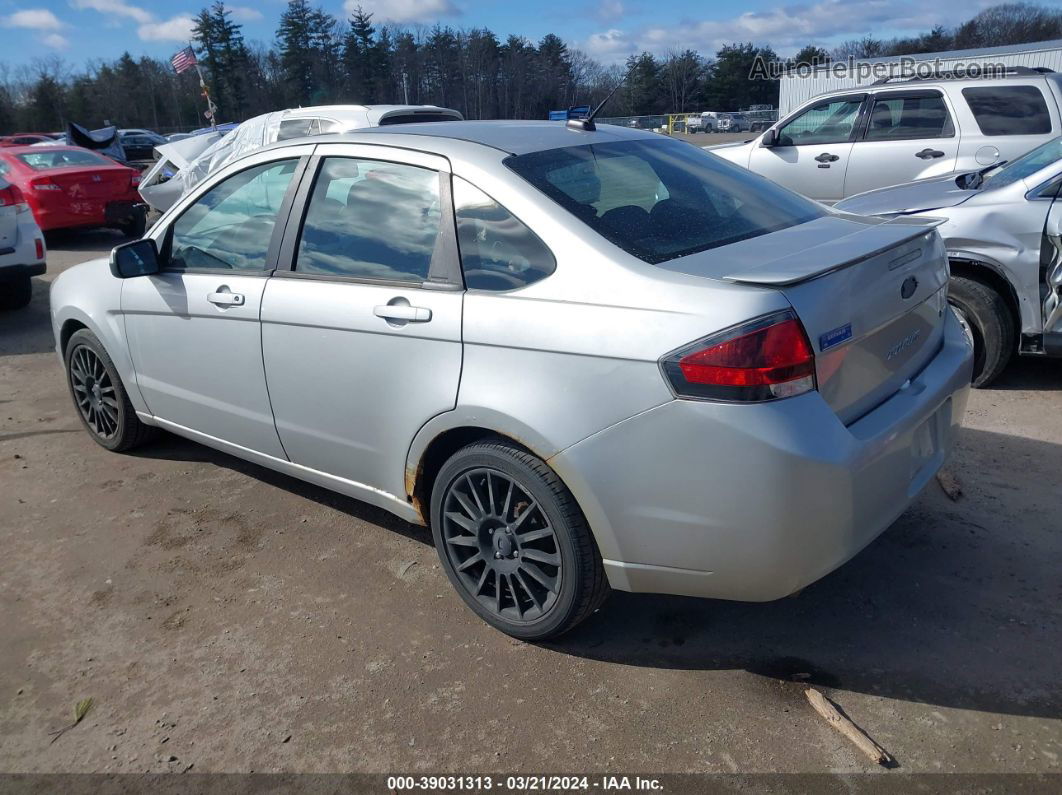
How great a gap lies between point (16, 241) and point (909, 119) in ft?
29.4

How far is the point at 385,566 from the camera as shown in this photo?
12.0 ft

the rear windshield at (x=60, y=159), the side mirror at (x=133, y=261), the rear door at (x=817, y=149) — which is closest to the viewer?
the side mirror at (x=133, y=261)

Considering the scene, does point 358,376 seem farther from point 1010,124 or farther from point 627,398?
point 1010,124

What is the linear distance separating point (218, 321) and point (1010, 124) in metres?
7.67

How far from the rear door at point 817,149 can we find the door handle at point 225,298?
7266 millimetres

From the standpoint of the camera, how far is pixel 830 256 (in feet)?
8.74

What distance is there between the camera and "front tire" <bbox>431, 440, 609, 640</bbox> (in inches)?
109

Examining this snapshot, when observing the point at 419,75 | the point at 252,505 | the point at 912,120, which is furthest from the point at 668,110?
the point at 252,505

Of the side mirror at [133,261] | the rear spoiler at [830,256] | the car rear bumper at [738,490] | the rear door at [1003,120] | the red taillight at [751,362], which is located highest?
the rear door at [1003,120]

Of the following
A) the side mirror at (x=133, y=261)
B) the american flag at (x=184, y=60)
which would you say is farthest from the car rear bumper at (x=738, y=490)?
the american flag at (x=184, y=60)

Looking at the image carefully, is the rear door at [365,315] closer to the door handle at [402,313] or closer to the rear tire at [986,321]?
the door handle at [402,313]

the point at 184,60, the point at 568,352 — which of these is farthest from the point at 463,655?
the point at 184,60

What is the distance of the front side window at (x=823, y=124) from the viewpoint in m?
9.13

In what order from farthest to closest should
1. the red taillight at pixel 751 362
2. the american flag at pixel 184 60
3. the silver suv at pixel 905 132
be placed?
the american flag at pixel 184 60, the silver suv at pixel 905 132, the red taillight at pixel 751 362
